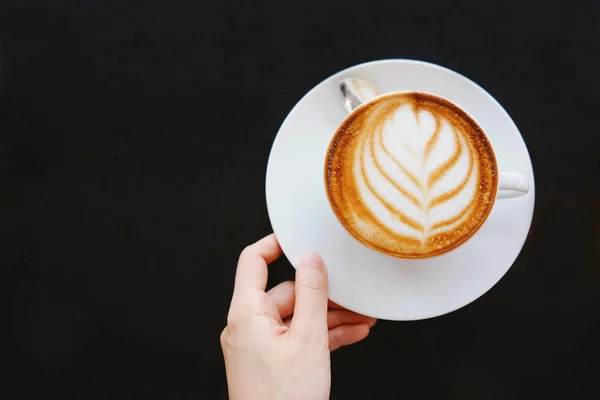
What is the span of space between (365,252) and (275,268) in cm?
29

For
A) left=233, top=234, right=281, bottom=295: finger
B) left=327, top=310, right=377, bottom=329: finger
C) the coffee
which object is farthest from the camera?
left=327, top=310, right=377, bottom=329: finger

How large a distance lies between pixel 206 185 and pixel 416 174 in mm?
515

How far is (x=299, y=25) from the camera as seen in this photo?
110 centimetres

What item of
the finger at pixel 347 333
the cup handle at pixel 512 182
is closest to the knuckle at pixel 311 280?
the finger at pixel 347 333

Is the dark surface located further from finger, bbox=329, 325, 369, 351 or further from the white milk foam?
the white milk foam

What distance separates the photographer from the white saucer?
87cm

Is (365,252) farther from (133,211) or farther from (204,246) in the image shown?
(133,211)

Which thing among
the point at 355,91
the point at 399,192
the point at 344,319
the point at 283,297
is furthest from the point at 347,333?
the point at 355,91

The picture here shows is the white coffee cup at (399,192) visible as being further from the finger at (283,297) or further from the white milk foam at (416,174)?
the finger at (283,297)

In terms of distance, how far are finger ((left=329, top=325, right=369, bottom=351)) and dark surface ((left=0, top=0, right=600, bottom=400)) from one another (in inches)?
3.9

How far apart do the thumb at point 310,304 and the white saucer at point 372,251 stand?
50 mm

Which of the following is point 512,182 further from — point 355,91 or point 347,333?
point 347,333

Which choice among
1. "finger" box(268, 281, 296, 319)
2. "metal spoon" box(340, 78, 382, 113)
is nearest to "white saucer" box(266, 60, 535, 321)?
"metal spoon" box(340, 78, 382, 113)

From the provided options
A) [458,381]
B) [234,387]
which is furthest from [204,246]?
[458,381]
